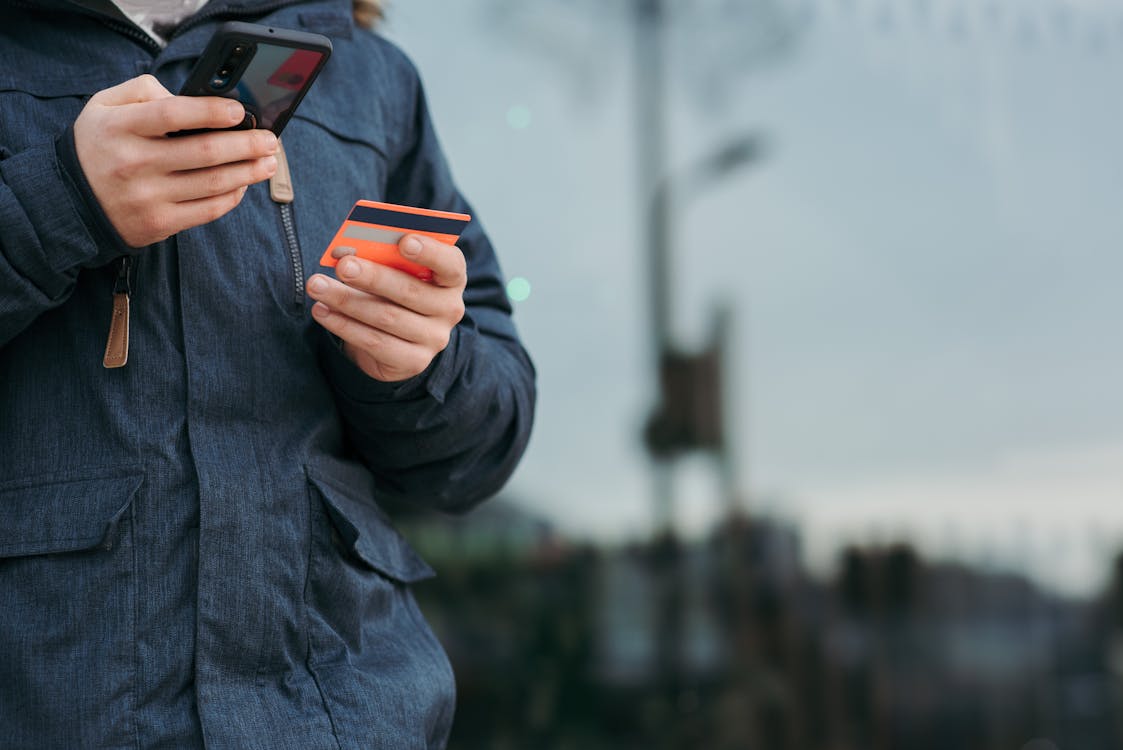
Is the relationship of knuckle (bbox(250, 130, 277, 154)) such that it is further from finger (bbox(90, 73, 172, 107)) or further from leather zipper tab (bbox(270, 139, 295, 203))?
leather zipper tab (bbox(270, 139, 295, 203))

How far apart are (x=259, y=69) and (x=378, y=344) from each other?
23cm

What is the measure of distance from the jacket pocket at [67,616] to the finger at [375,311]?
8.0 inches

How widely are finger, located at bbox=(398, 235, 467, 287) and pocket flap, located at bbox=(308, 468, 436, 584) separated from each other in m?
0.20

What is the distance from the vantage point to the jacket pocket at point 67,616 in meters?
0.85

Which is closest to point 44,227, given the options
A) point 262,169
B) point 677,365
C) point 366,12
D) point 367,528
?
point 262,169

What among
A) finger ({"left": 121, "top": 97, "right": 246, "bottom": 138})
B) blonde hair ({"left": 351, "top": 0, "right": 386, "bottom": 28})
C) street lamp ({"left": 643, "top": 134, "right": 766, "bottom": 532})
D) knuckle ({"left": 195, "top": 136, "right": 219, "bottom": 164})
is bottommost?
street lamp ({"left": 643, "top": 134, "right": 766, "bottom": 532})

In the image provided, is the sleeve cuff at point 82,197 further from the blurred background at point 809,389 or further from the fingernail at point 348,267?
the blurred background at point 809,389

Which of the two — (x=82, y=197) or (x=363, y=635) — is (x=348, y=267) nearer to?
(x=82, y=197)

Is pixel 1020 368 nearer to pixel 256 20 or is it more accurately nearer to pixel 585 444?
pixel 585 444

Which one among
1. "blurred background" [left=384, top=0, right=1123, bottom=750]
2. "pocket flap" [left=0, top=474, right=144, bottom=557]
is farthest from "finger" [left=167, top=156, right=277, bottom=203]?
"blurred background" [left=384, top=0, right=1123, bottom=750]

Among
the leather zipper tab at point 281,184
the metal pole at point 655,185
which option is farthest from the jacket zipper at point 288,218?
the metal pole at point 655,185

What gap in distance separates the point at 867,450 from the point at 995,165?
91cm

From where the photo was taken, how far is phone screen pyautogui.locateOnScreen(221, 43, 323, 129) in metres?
0.86

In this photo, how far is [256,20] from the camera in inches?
43.1
